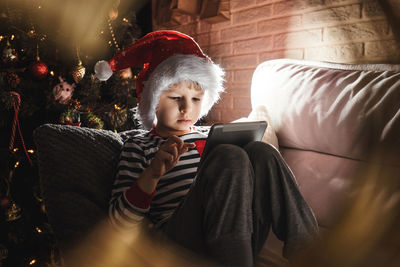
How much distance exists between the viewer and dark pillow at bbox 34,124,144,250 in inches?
31.1

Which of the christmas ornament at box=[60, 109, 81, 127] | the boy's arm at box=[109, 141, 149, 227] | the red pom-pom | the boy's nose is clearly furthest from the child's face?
the red pom-pom

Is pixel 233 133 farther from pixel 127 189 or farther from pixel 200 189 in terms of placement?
pixel 127 189

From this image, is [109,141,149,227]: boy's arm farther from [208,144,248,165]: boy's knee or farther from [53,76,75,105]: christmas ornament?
[53,76,75,105]: christmas ornament

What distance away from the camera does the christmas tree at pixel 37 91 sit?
1186 millimetres

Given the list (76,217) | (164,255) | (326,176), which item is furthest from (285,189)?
(76,217)

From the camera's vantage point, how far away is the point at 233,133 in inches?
27.9

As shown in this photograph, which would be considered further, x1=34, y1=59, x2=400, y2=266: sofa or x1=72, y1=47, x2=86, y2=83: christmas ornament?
x1=72, y1=47, x2=86, y2=83: christmas ornament

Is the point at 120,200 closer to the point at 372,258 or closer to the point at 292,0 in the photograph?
the point at 372,258

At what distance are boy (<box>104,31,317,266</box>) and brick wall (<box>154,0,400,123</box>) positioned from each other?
2.42 ft

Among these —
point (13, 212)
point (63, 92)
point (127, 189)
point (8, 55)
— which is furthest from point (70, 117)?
point (127, 189)

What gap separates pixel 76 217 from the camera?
2.58 ft

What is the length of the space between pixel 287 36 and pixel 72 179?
123 cm

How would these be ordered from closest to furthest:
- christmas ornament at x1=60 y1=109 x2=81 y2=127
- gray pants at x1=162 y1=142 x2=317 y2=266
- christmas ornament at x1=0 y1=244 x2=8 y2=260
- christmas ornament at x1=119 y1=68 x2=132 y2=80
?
gray pants at x1=162 y1=142 x2=317 y2=266, christmas ornament at x1=0 y1=244 x2=8 y2=260, christmas ornament at x1=60 y1=109 x2=81 y2=127, christmas ornament at x1=119 y1=68 x2=132 y2=80

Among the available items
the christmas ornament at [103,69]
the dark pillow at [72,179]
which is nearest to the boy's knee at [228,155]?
the dark pillow at [72,179]
